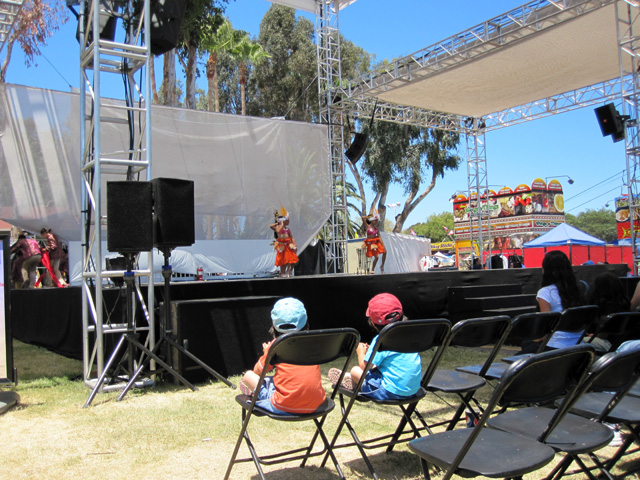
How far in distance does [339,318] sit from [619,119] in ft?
20.7

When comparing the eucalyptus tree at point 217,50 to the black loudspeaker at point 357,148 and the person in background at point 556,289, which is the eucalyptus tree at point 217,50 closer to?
the black loudspeaker at point 357,148

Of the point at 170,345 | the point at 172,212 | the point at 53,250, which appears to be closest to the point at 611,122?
the point at 172,212

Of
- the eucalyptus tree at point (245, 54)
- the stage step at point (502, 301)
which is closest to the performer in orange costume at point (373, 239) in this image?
the stage step at point (502, 301)

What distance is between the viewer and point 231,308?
4969 mm

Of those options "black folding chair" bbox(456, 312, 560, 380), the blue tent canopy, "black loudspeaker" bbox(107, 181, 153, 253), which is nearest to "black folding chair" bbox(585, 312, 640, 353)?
"black folding chair" bbox(456, 312, 560, 380)

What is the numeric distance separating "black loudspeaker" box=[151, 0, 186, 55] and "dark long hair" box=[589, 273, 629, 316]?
4.48 metres

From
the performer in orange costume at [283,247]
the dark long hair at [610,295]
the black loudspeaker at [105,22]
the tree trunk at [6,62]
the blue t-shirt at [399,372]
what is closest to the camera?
the blue t-shirt at [399,372]

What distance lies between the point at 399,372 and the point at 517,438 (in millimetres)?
794

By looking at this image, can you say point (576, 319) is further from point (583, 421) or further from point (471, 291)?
point (471, 291)

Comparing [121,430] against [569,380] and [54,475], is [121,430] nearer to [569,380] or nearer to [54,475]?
[54,475]

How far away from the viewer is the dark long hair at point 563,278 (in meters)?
3.84

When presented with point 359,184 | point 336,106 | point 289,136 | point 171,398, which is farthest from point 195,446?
point 359,184

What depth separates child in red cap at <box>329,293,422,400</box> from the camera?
2.53 meters

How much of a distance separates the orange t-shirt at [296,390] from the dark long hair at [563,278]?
7.51 feet
